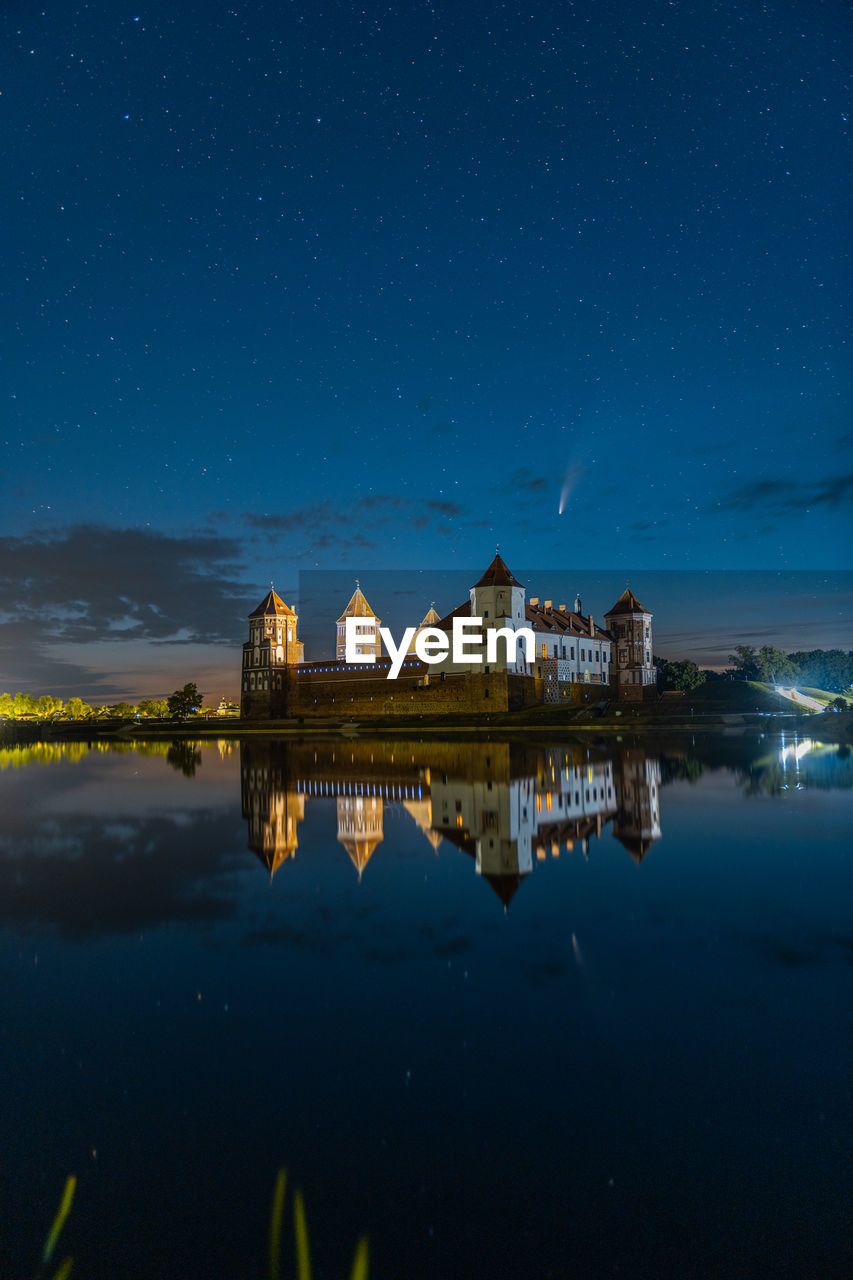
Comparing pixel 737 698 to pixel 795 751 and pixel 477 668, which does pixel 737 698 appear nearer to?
pixel 477 668

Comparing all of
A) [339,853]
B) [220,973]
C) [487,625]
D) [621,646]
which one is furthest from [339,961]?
[621,646]

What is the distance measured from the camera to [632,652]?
228ft

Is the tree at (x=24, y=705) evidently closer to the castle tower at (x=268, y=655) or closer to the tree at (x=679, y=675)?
the castle tower at (x=268, y=655)

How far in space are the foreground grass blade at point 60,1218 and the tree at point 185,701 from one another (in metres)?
83.8

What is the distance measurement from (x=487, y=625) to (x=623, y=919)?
5283 cm

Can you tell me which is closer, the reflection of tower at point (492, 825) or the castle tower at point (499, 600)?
the reflection of tower at point (492, 825)

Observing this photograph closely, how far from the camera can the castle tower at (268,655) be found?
226 feet

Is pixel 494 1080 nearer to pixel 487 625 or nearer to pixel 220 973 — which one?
pixel 220 973

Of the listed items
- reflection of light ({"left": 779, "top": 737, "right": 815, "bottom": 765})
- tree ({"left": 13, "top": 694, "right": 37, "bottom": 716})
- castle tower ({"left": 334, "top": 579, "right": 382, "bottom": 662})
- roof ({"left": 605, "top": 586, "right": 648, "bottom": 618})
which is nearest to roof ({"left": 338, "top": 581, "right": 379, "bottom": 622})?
castle tower ({"left": 334, "top": 579, "right": 382, "bottom": 662})

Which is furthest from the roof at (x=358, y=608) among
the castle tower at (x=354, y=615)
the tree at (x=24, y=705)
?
the tree at (x=24, y=705)

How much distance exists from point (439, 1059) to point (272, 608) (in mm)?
69622

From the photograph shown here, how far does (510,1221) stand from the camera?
259 cm

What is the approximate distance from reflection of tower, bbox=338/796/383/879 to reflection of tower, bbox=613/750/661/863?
11.1 ft

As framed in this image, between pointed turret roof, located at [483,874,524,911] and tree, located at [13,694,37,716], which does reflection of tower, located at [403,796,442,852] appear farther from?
tree, located at [13,694,37,716]
